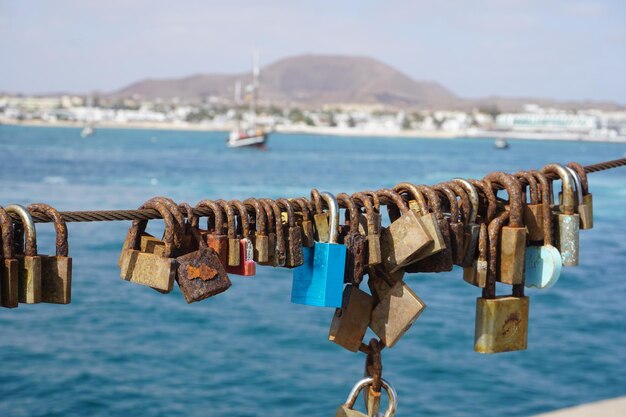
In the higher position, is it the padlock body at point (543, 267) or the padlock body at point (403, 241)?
the padlock body at point (403, 241)

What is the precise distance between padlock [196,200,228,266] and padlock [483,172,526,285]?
2.73 feet

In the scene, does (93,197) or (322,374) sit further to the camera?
(93,197)

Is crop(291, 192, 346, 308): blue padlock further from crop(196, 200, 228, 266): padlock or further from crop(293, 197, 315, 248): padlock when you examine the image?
crop(196, 200, 228, 266): padlock

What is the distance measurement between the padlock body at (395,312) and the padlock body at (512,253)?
288 millimetres

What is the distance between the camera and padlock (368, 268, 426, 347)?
Answer: 2588mm

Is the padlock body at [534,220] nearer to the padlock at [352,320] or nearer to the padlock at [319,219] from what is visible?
the padlock at [352,320]

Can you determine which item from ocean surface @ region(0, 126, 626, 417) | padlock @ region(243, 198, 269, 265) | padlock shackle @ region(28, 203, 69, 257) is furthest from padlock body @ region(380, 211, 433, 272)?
ocean surface @ region(0, 126, 626, 417)

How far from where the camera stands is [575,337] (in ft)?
55.7

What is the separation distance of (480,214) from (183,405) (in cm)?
988

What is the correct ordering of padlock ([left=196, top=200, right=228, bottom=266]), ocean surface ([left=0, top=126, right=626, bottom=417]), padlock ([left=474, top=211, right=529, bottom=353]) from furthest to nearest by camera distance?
ocean surface ([left=0, top=126, right=626, bottom=417]) < padlock ([left=474, top=211, right=529, bottom=353]) < padlock ([left=196, top=200, right=228, bottom=266])

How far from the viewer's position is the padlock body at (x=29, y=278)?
83.2 inches

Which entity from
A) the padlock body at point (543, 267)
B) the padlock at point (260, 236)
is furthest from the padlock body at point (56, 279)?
the padlock body at point (543, 267)

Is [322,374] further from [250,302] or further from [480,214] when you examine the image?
[480,214]

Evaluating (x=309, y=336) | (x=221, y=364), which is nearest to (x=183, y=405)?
(x=221, y=364)
